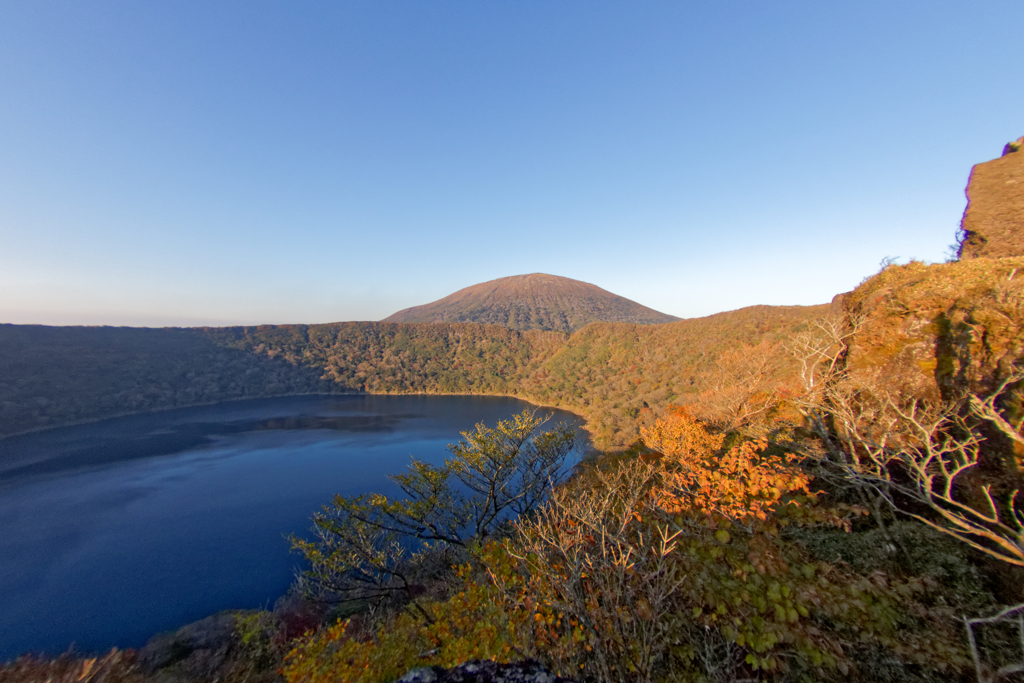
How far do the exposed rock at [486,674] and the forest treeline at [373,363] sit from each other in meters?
37.4

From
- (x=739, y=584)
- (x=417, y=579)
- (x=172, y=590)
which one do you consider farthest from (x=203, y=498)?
(x=739, y=584)

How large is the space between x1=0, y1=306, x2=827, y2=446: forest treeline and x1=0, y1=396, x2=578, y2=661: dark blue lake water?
1460 centimetres

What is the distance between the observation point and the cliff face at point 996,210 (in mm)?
14281

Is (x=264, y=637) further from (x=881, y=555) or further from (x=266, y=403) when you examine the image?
(x=266, y=403)

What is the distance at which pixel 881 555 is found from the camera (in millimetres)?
7703

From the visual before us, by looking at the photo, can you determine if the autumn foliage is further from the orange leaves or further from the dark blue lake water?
the dark blue lake water

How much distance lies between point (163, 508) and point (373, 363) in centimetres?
8926

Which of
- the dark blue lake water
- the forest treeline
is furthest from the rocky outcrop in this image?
the dark blue lake water

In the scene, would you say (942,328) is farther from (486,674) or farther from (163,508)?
(163,508)

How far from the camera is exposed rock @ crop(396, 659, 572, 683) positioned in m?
2.75

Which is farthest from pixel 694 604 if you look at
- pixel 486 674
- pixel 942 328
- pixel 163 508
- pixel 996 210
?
pixel 163 508

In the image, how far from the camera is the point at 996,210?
14.9 m

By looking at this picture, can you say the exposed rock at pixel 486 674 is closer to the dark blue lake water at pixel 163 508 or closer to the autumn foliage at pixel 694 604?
the autumn foliage at pixel 694 604

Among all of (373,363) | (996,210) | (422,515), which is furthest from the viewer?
(373,363)
